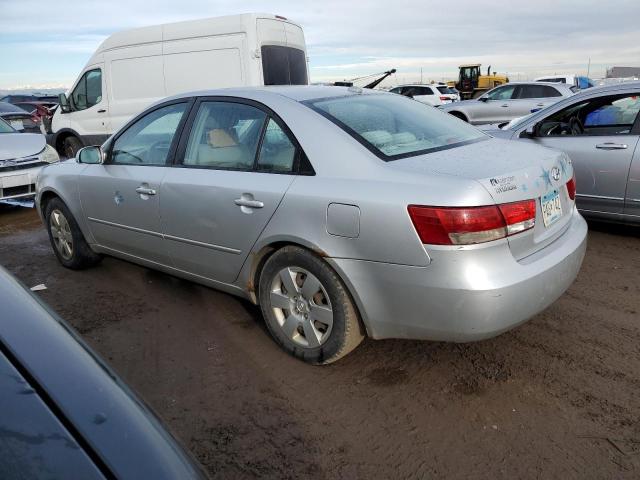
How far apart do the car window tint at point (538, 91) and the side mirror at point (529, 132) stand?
32.3 ft

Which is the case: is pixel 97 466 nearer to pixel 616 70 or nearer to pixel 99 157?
pixel 99 157

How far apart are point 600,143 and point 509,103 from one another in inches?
400

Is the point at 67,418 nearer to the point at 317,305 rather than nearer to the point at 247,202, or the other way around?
the point at 317,305

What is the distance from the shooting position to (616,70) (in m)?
43.1

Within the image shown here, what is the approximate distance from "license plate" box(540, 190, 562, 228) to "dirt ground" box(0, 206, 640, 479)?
809 mm

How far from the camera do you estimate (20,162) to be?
7.65 m

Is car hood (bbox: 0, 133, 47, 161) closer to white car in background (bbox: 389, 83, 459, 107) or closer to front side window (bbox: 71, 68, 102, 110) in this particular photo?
front side window (bbox: 71, 68, 102, 110)

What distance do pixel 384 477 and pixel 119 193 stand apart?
9.20ft

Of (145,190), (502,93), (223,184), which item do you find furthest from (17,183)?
(502,93)

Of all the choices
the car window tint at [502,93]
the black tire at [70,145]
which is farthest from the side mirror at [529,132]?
the car window tint at [502,93]


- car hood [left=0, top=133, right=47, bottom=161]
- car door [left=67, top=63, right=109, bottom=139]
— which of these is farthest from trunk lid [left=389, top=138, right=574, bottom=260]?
car door [left=67, top=63, right=109, bottom=139]

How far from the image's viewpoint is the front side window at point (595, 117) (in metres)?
5.43

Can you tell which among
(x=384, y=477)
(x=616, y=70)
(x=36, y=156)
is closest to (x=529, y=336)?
(x=384, y=477)

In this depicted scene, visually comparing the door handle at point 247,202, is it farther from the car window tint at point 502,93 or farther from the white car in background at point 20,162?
the car window tint at point 502,93
